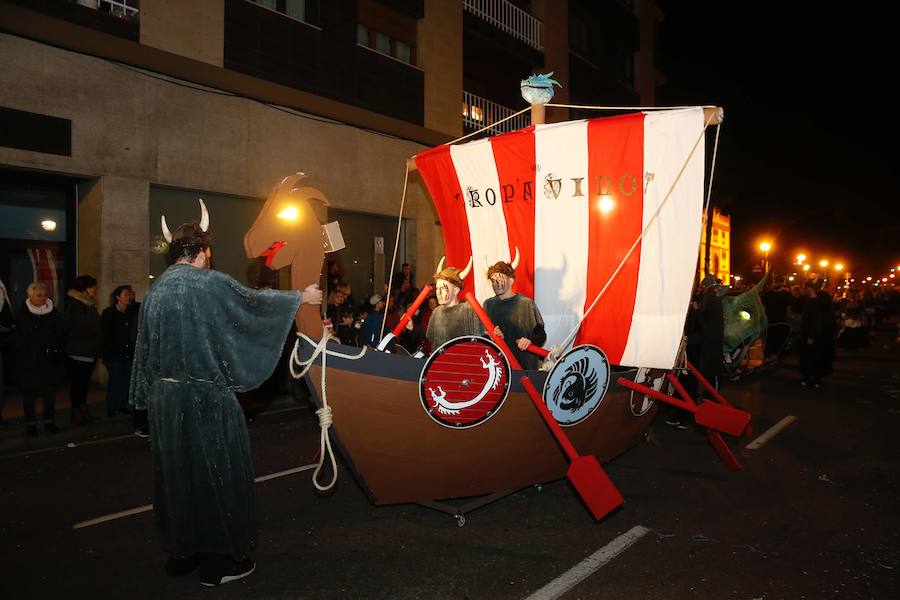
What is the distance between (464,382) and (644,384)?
2.43 metres

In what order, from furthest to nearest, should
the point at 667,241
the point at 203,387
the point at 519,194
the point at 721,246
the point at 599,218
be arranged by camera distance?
1. the point at 721,246
2. the point at 519,194
3. the point at 599,218
4. the point at 667,241
5. the point at 203,387

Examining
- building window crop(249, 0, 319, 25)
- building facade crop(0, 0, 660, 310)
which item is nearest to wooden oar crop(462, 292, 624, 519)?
building facade crop(0, 0, 660, 310)

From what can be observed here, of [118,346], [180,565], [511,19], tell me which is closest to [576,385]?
[180,565]

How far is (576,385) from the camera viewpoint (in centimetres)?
466

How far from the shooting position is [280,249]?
358 centimetres

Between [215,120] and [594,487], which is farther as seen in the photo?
[215,120]

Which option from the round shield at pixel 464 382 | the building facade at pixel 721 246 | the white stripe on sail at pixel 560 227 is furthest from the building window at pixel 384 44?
the building facade at pixel 721 246

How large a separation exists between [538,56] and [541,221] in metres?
14.1

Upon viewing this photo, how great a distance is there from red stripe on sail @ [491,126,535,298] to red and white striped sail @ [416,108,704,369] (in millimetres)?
11

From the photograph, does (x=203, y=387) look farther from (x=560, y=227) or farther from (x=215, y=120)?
(x=215, y=120)

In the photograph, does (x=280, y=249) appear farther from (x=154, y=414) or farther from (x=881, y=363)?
(x=881, y=363)

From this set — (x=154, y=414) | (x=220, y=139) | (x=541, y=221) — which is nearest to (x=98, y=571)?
(x=154, y=414)

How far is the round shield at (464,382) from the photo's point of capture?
3.88 m

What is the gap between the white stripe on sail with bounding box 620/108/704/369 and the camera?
18.0 ft
